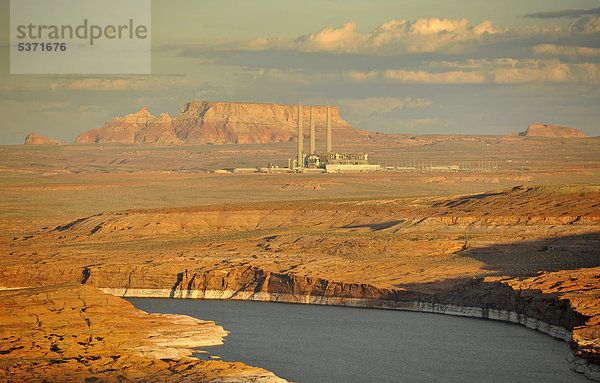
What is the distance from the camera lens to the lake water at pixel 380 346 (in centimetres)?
4828

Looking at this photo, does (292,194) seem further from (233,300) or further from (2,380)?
(2,380)

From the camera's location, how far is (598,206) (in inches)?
3538

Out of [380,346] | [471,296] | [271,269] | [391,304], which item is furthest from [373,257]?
[380,346]

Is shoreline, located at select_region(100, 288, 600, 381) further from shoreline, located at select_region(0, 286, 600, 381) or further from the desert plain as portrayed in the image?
the desert plain

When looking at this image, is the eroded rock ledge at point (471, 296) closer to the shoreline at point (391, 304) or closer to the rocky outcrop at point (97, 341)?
the shoreline at point (391, 304)

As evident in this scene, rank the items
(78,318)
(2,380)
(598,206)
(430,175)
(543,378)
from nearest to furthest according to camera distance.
Result: (2,380), (543,378), (78,318), (598,206), (430,175)

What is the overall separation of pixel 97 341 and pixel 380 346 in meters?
16.5

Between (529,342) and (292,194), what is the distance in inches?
4185

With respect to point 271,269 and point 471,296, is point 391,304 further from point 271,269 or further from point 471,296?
point 271,269

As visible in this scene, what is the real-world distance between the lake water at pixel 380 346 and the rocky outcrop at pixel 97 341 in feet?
9.95

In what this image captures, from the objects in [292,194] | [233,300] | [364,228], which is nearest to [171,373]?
[233,300]

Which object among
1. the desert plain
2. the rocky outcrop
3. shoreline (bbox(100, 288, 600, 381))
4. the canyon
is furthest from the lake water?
the rocky outcrop

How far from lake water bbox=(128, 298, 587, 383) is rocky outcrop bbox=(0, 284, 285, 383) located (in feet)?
9.95

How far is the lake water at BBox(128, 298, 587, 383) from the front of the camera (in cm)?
4828
